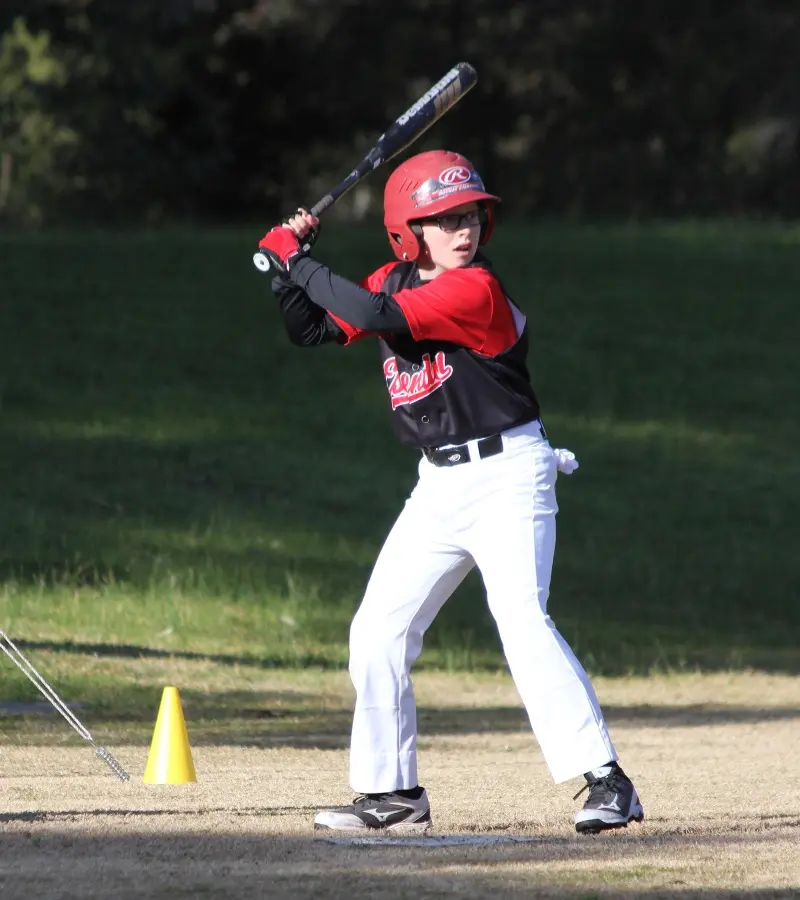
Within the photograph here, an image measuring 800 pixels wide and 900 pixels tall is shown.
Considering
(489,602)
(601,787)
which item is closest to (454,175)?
(489,602)

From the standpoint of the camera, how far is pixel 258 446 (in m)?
21.2

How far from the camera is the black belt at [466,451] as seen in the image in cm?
588

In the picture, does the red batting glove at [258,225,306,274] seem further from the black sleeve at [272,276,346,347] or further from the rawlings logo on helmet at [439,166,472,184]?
the rawlings logo on helmet at [439,166,472,184]

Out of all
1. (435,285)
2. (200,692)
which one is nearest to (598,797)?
(435,285)

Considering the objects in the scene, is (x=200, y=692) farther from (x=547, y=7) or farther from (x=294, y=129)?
(x=547, y=7)

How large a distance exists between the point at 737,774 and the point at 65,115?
104 feet

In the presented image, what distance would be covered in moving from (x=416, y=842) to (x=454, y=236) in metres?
1.85

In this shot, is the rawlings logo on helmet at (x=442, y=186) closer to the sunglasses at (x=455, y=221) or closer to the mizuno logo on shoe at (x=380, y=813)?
the sunglasses at (x=455, y=221)

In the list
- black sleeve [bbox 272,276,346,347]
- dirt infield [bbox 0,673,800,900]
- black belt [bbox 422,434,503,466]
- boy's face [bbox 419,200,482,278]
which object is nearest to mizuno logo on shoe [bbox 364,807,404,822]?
dirt infield [bbox 0,673,800,900]

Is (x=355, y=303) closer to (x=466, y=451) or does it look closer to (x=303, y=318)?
(x=303, y=318)

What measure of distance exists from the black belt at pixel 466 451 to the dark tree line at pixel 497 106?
110ft

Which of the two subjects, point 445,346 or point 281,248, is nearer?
point 445,346

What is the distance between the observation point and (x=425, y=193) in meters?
5.99

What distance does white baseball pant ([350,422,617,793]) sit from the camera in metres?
5.79
